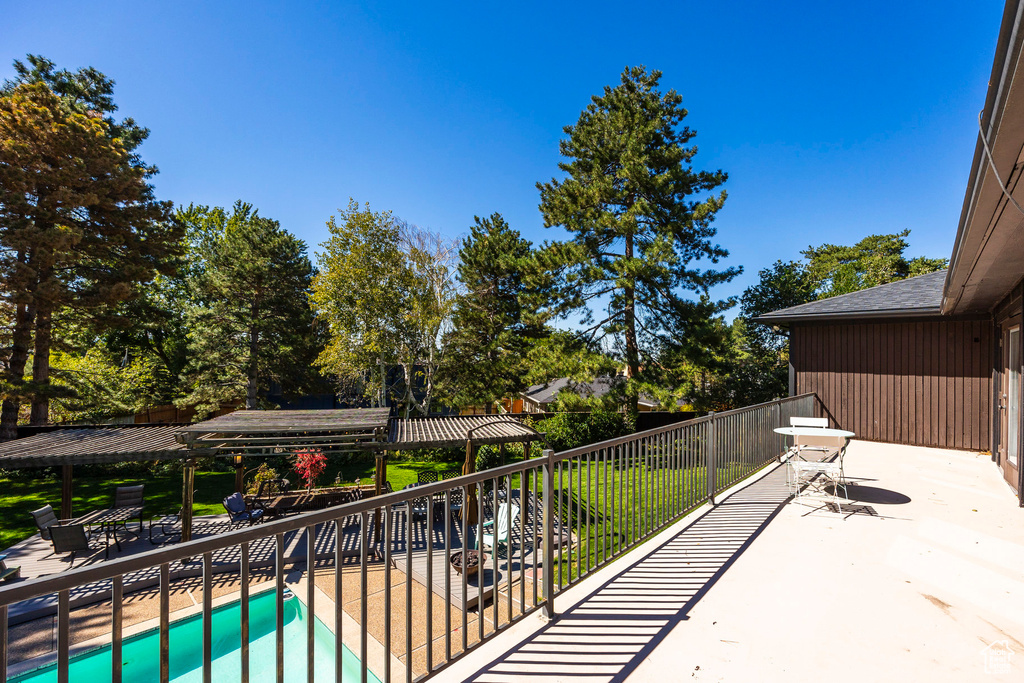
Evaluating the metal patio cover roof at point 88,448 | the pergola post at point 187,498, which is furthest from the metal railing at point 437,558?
the metal patio cover roof at point 88,448

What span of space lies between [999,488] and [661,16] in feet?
Result: 40.5

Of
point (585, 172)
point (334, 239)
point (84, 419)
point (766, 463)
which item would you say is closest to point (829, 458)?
point (766, 463)

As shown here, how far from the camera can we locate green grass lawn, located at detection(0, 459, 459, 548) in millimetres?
8711

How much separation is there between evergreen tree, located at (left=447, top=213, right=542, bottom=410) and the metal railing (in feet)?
26.2

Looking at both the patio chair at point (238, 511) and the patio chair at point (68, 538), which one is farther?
the patio chair at point (238, 511)

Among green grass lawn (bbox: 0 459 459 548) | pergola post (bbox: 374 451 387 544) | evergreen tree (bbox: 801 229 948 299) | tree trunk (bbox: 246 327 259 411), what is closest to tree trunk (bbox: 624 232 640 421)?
green grass lawn (bbox: 0 459 459 548)

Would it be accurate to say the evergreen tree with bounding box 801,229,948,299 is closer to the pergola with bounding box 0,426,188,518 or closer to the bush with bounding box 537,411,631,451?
the bush with bounding box 537,411,631,451

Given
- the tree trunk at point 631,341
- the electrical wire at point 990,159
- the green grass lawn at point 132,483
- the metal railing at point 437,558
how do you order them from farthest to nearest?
1. the tree trunk at point 631,341
2. the green grass lawn at point 132,483
3. the electrical wire at point 990,159
4. the metal railing at point 437,558

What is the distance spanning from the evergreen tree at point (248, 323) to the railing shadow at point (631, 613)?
17.4 meters

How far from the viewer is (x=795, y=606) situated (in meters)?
2.89

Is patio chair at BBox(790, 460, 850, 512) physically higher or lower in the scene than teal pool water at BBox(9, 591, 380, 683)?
higher

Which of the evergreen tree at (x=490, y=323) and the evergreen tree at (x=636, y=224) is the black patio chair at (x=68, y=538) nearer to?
the evergreen tree at (x=490, y=323)

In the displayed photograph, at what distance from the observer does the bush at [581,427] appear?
13102 millimetres

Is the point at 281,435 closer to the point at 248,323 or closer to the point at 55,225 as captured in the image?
the point at 55,225
